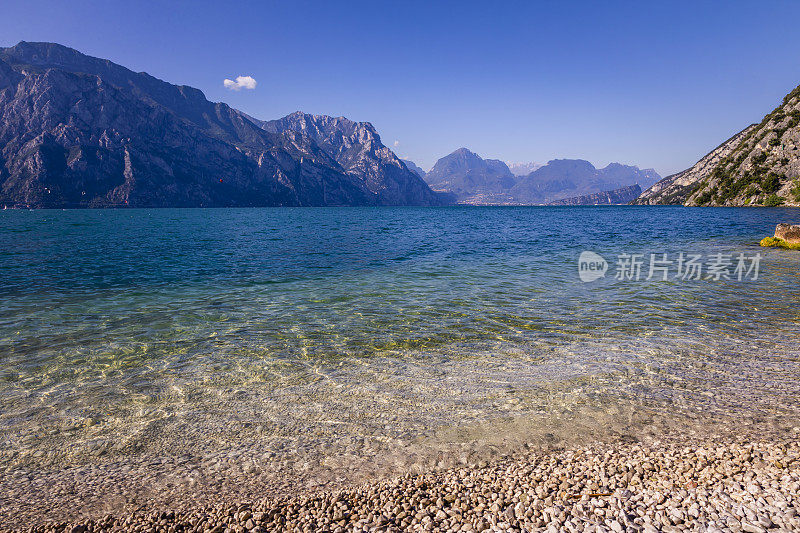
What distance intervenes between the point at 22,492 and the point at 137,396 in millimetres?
3261

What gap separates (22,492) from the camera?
19.2 feet

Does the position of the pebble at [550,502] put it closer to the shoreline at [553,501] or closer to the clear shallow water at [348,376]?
the shoreline at [553,501]

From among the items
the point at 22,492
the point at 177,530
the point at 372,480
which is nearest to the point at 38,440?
the point at 22,492

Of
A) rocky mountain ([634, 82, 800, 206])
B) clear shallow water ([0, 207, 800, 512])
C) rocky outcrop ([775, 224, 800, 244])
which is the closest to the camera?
clear shallow water ([0, 207, 800, 512])

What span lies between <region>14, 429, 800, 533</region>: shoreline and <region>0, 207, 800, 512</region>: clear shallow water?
52 centimetres

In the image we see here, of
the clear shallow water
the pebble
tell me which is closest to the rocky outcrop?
the clear shallow water

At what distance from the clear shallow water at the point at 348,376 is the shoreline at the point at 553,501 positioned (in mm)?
519

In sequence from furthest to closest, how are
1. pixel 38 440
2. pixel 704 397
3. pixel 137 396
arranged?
pixel 137 396
pixel 704 397
pixel 38 440

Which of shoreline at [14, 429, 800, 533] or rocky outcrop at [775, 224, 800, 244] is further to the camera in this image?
rocky outcrop at [775, 224, 800, 244]

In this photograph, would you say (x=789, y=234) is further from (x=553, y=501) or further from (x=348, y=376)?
(x=553, y=501)

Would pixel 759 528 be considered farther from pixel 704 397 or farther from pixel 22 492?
pixel 22 492

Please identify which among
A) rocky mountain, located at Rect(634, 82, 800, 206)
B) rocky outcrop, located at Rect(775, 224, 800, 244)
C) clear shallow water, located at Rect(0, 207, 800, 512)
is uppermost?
rocky mountain, located at Rect(634, 82, 800, 206)

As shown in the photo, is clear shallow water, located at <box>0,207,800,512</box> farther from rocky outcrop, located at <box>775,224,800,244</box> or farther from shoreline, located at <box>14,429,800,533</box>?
rocky outcrop, located at <box>775,224,800,244</box>

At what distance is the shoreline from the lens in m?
4.72
